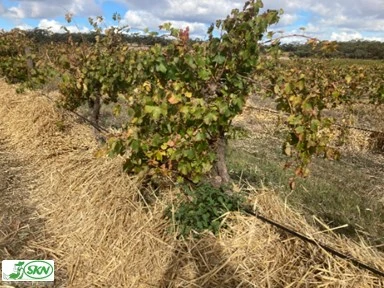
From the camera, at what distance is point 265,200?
3.52m

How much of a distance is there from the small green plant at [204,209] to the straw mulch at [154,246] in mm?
88

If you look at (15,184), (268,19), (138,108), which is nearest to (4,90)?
(15,184)

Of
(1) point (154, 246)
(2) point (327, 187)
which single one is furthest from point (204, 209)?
(2) point (327, 187)

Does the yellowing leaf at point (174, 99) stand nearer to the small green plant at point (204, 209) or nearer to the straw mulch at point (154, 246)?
the small green plant at point (204, 209)

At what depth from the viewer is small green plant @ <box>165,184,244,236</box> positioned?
338 cm

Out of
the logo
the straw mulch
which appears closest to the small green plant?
the straw mulch

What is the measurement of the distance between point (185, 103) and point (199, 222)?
917 mm

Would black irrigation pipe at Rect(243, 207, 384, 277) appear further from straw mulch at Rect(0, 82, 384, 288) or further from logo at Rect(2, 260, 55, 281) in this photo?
logo at Rect(2, 260, 55, 281)

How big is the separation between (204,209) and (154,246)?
1.64 feet

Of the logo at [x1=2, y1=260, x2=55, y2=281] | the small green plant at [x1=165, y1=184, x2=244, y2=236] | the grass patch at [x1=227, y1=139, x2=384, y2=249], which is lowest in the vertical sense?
the grass patch at [x1=227, y1=139, x2=384, y2=249]

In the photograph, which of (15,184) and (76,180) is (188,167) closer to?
(76,180)

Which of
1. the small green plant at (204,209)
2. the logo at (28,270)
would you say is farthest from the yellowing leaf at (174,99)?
the logo at (28,270)

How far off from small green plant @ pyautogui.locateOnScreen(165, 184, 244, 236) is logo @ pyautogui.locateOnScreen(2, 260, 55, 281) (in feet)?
3.31

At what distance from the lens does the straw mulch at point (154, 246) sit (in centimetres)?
300
